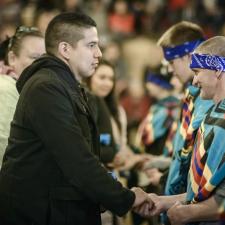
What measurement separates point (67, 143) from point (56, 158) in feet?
0.36

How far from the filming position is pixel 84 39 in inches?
173

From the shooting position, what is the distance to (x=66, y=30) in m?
4.36

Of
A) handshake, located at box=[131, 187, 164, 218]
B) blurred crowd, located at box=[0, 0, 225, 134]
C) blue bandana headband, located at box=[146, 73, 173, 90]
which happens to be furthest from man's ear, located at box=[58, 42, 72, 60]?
blurred crowd, located at box=[0, 0, 225, 134]

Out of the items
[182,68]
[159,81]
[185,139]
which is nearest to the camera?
[185,139]

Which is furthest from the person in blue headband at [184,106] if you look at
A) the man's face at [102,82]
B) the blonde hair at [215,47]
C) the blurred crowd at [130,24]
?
the blurred crowd at [130,24]

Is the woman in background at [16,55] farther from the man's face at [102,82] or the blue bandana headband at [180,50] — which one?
the man's face at [102,82]

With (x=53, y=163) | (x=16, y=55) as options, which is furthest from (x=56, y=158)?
(x=16, y=55)

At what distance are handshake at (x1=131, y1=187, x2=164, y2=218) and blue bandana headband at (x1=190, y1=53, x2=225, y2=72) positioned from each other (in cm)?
84

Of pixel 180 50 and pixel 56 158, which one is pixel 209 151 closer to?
pixel 56 158

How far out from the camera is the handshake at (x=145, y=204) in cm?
427

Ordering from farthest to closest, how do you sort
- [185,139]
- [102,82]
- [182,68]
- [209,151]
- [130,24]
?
1. [130,24]
2. [102,82]
3. [182,68]
4. [185,139]
5. [209,151]

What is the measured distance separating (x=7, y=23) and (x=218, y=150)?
778 cm

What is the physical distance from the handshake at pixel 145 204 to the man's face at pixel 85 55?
798 mm

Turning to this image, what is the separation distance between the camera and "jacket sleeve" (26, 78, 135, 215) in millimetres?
3990
